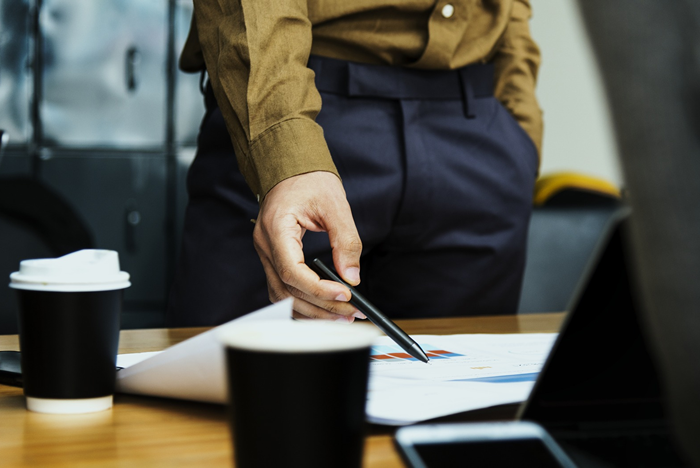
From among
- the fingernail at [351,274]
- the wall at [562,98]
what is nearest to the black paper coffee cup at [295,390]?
the fingernail at [351,274]

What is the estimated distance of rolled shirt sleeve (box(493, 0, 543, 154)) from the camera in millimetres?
1304

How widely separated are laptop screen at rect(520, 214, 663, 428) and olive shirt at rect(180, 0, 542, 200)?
0.46 metres

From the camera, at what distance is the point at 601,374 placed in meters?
0.39

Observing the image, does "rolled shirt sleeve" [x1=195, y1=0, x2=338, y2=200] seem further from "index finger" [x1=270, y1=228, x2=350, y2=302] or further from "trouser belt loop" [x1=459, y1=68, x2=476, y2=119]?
"trouser belt loop" [x1=459, y1=68, x2=476, y2=119]

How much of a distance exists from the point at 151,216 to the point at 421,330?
8.25 feet

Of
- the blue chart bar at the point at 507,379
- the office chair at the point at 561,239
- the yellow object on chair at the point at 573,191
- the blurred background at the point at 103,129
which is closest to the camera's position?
the blue chart bar at the point at 507,379

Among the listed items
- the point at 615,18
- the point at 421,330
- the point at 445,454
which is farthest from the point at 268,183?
the point at 615,18

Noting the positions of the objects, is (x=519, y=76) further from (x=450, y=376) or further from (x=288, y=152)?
(x=450, y=376)

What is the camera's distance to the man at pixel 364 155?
0.86 m

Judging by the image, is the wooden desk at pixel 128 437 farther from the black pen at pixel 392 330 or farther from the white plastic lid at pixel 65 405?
the black pen at pixel 392 330

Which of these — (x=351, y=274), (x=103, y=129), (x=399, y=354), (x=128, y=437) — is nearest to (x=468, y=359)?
(x=399, y=354)

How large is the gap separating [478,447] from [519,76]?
1074mm

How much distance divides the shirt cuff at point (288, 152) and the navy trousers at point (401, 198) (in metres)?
0.18

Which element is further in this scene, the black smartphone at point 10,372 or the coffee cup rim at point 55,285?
the black smartphone at point 10,372
